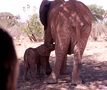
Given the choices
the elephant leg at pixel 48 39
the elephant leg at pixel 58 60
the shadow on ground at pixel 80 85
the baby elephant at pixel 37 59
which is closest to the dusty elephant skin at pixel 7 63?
the shadow on ground at pixel 80 85

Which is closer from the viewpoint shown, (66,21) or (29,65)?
(66,21)

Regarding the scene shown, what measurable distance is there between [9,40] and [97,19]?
2938 centimetres

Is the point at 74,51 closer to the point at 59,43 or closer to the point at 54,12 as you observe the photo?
the point at 59,43

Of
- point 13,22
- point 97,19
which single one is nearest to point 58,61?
point 13,22

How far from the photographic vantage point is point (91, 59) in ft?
46.3

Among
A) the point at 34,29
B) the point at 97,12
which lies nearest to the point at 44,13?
the point at 34,29

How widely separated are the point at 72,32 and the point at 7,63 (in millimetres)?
7502

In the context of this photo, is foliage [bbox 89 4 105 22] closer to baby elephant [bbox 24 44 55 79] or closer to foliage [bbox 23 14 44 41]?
foliage [bbox 23 14 44 41]

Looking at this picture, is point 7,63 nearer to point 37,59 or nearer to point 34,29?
point 37,59

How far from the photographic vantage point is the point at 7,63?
1.59 meters

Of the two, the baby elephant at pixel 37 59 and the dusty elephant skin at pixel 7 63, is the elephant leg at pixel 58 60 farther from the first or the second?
the dusty elephant skin at pixel 7 63

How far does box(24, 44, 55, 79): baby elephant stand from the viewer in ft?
32.2

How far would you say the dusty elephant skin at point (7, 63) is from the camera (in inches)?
62.3

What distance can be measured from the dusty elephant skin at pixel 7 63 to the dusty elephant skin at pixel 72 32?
7.32 metres
